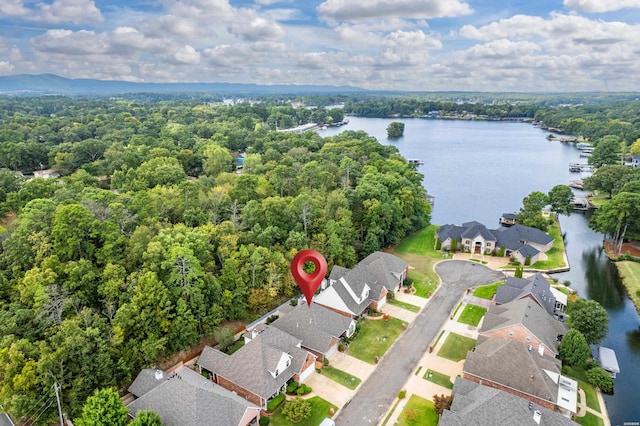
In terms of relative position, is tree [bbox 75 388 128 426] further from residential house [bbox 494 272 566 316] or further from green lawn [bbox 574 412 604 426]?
residential house [bbox 494 272 566 316]

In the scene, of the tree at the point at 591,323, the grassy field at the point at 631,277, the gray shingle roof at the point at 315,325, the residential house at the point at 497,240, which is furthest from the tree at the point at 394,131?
the gray shingle roof at the point at 315,325

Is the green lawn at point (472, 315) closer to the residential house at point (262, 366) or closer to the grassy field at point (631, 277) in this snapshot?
the residential house at point (262, 366)

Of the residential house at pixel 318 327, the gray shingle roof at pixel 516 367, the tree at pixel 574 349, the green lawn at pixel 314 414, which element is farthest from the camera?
the residential house at pixel 318 327

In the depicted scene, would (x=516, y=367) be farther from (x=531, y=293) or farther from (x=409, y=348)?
(x=531, y=293)

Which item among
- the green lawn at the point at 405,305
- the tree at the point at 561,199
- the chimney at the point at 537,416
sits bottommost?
the green lawn at the point at 405,305

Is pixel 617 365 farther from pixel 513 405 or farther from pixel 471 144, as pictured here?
pixel 471 144
